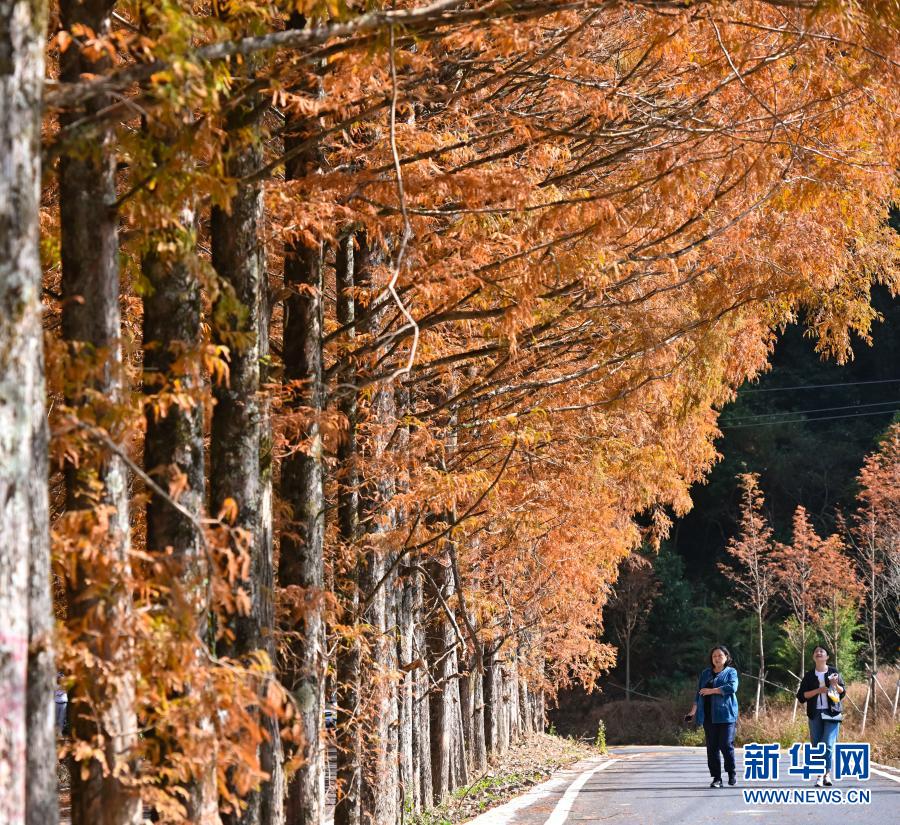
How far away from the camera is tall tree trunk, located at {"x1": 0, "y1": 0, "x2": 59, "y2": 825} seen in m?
3.57

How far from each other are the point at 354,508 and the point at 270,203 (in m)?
4.63

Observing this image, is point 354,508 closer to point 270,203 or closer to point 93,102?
point 270,203

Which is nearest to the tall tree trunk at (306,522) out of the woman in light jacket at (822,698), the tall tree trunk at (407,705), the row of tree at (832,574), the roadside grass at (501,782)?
the tall tree trunk at (407,705)

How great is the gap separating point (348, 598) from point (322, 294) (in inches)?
144

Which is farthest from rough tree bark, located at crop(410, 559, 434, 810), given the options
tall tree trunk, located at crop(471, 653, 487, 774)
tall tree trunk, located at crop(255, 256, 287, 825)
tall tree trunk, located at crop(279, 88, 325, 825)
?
tall tree trunk, located at crop(255, 256, 287, 825)

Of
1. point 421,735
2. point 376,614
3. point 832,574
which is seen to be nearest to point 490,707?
point 421,735

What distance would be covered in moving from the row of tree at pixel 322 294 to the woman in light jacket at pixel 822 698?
3.21 metres

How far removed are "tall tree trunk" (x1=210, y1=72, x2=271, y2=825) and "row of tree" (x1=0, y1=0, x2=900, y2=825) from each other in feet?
0.09

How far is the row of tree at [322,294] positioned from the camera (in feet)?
15.6

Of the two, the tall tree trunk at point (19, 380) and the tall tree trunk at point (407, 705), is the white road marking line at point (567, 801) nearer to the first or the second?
the tall tree trunk at point (407, 705)

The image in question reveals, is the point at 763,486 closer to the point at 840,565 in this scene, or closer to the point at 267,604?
the point at 840,565

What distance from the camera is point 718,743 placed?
50.8 ft

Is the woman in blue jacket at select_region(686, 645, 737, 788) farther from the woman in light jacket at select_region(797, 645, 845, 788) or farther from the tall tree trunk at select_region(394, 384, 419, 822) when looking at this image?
the tall tree trunk at select_region(394, 384, 419, 822)

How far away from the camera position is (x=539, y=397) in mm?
13922
